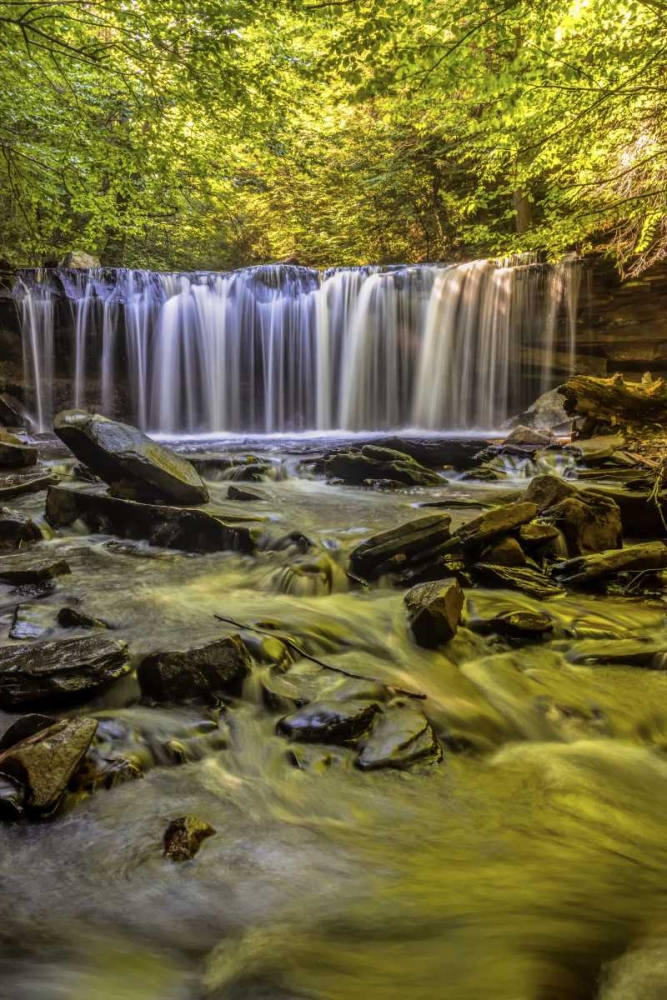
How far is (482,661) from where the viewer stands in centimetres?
396

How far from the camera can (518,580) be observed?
4.92m

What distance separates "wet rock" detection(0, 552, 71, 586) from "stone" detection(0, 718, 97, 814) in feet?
9.03

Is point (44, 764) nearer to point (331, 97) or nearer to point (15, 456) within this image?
point (15, 456)

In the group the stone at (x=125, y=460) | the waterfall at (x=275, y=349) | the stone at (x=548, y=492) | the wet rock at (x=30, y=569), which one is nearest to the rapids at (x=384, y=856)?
the wet rock at (x=30, y=569)

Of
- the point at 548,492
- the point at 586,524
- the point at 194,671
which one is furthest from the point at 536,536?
the point at 194,671

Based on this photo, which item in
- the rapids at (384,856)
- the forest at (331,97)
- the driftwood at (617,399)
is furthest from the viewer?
the driftwood at (617,399)

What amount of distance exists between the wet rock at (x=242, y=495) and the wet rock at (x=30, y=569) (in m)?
2.72

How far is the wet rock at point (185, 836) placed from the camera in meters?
2.16

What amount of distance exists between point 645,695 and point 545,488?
2.86m

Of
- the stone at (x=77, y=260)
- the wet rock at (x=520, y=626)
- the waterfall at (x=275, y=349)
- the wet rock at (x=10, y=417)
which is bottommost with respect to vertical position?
the wet rock at (x=520, y=626)

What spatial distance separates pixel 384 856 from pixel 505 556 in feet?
11.0

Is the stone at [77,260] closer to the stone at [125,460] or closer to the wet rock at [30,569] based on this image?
the stone at [125,460]

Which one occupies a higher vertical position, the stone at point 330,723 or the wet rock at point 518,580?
the wet rock at point 518,580

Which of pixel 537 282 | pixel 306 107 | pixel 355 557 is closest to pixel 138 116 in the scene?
pixel 355 557
